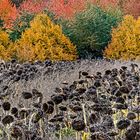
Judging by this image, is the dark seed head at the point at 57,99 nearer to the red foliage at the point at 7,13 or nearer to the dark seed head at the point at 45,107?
the dark seed head at the point at 45,107

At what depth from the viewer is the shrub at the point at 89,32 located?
2414cm

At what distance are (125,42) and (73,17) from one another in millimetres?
3710

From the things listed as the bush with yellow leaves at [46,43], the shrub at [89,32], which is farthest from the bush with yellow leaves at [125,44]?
the bush with yellow leaves at [46,43]

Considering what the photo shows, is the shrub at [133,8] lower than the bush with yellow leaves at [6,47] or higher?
higher

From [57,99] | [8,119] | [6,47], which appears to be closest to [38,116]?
[8,119]

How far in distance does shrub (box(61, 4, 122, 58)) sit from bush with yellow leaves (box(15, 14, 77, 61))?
1466 millimetres

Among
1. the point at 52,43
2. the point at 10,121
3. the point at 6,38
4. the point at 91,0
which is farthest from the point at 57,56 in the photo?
the point at 10,121

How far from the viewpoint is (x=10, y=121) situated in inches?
175

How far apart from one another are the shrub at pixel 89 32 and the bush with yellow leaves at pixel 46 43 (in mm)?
1466

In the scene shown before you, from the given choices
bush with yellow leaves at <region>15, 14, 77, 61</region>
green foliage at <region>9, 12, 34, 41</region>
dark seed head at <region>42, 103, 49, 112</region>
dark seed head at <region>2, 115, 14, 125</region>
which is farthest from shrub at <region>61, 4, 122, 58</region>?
dark seed head at <region>2, 115, 14, 125</region>

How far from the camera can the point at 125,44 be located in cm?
2247

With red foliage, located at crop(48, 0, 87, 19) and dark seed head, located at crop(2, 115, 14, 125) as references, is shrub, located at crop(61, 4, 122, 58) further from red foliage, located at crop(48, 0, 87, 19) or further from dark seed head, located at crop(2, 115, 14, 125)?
dark seed head, located at crop(2, 115, 14, 125)

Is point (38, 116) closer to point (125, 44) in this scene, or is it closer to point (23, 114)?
point (23, 114)

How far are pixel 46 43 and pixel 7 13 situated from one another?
27.9 ft
